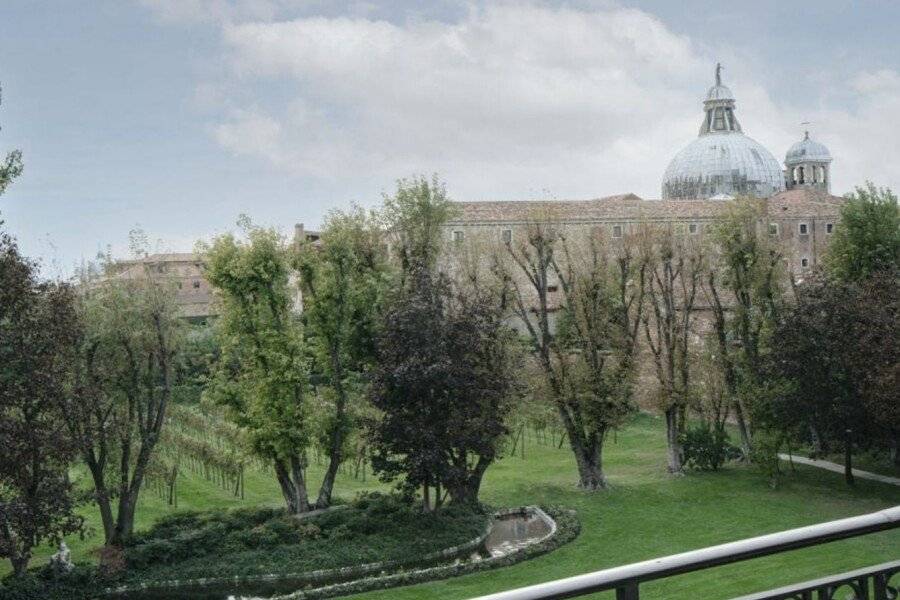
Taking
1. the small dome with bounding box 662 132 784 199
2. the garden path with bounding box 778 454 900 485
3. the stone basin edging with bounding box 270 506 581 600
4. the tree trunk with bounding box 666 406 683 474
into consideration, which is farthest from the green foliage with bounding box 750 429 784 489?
the small dome with bounding box 662 132 784 199

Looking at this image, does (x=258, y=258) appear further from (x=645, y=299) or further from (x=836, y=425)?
(x=836, y=425)

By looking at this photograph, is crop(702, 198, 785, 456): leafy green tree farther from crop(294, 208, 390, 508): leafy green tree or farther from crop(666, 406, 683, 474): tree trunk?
crop(294, 208, 390, 508): leafy green tree

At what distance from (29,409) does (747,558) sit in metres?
17.7

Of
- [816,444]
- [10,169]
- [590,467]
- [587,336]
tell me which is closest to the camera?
[10,169]

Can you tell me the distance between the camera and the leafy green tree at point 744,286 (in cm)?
2861

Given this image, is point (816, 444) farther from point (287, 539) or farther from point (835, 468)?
point (287, 539)

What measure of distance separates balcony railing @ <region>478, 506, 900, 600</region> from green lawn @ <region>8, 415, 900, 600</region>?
1322cm

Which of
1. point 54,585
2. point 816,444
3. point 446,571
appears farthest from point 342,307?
point 816,444

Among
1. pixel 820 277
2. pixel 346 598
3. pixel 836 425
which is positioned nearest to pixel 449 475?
pixel 346 598

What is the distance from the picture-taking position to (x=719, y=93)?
8131 centimetres

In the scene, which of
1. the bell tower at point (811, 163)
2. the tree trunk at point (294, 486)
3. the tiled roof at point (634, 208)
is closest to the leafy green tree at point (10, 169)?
the tree trunk at point (294, 486)

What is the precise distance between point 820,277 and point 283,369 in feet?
46.3

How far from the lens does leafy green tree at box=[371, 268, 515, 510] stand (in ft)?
70.1

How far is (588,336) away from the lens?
26.8 meters
